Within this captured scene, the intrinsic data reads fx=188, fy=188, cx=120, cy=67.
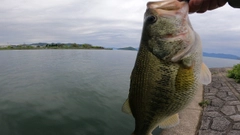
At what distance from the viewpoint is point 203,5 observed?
2012 millimetres

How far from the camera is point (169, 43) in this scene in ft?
5.84

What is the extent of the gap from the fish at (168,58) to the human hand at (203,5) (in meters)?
0.27

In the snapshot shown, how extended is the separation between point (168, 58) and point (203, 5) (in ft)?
2.51

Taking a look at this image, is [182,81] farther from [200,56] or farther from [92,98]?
[92,98]

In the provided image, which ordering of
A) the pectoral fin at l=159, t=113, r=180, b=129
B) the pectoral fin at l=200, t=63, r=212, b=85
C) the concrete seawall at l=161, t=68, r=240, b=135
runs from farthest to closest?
the concrete seawall at l=161, t=68, r=240, b=135 → the pectoral fin at l=159, t=113, r=180, b=129 → the pectoral fin at l=200, t=63, r=212, b=85

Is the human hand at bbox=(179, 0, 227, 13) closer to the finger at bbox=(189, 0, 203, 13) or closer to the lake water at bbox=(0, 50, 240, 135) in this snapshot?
the finger at bbox=(189, 0, 203, 13)

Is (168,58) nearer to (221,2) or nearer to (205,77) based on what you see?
(205,77)

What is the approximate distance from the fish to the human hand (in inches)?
10.8

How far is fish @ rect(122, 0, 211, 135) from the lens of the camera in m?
1.77

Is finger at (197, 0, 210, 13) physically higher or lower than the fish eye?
higher

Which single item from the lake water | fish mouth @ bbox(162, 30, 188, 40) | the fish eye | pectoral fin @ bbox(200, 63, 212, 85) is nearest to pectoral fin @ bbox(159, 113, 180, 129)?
pectoral fin @ bbox(200, 63, 212, 85)

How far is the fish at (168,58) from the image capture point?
177cm

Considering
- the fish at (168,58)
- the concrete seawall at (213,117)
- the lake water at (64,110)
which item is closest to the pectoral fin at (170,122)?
the fish at (168,58)

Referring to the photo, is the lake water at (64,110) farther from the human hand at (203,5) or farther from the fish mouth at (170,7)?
the fish mouth at (170,7)
